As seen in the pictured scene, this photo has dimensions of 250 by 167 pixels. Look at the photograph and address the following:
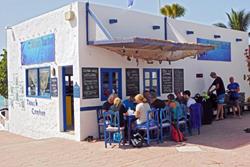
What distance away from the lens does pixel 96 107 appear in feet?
35.0

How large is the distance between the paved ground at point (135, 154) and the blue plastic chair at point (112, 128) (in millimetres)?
321

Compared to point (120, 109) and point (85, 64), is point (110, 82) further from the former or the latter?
point (120, 109)

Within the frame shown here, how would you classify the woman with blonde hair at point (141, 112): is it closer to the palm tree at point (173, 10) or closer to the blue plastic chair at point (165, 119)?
the blue plastic chair at point (165, 119)

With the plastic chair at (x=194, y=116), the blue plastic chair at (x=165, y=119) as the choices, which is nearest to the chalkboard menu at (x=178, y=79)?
the plastic chair at (x=194, y=116)

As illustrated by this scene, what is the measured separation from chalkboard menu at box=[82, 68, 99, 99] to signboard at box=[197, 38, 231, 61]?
593cm

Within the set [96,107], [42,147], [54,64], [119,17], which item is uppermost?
[119,17]

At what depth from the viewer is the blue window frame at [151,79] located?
1250cm

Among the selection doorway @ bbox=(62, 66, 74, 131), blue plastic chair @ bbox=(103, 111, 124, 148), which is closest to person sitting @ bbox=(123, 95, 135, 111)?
blue plastic chair @ bbox=(103, 111, 124, 148)

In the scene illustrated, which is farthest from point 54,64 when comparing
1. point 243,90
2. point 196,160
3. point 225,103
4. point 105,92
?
point 243,90

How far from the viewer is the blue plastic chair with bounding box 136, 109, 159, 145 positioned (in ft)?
30.3

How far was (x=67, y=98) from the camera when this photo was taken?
12.2 m

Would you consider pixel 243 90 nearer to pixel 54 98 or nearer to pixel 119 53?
pixel 119 53

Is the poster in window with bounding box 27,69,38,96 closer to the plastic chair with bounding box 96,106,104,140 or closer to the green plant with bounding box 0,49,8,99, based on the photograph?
the plastic chair with bounding box 96,106,104,140

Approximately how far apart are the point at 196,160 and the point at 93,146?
2976mm
